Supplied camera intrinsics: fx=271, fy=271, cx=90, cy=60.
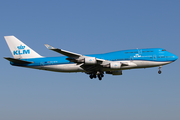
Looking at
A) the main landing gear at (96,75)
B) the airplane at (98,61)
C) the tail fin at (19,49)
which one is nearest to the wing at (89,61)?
the airplane at (98,61)

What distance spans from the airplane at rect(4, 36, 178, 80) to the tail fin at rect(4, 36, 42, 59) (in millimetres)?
208

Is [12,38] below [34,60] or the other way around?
the other way around

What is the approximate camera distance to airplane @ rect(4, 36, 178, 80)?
4769 cm

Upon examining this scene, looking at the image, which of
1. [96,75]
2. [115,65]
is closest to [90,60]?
[115,65]

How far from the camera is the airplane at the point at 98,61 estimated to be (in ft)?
156

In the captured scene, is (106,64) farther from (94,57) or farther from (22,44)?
(22,44)


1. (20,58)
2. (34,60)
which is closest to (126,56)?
(34,60)

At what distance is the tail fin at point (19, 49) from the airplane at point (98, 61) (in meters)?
0.21

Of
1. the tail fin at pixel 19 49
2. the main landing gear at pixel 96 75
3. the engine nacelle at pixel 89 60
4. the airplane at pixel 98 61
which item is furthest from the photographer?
the tail fin at pixel 19 49

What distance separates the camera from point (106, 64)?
48.5 meters

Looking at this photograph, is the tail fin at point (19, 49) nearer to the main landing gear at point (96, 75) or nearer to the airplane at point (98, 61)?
the airplane at point (98, 61)

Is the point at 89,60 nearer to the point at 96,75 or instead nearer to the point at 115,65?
the point at 115,65

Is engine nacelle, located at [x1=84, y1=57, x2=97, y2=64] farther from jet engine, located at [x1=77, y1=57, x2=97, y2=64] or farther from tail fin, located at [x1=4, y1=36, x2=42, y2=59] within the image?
tail fin, located at [x1=4, y1=36, x2=42, y2=59]

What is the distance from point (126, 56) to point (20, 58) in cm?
2092
